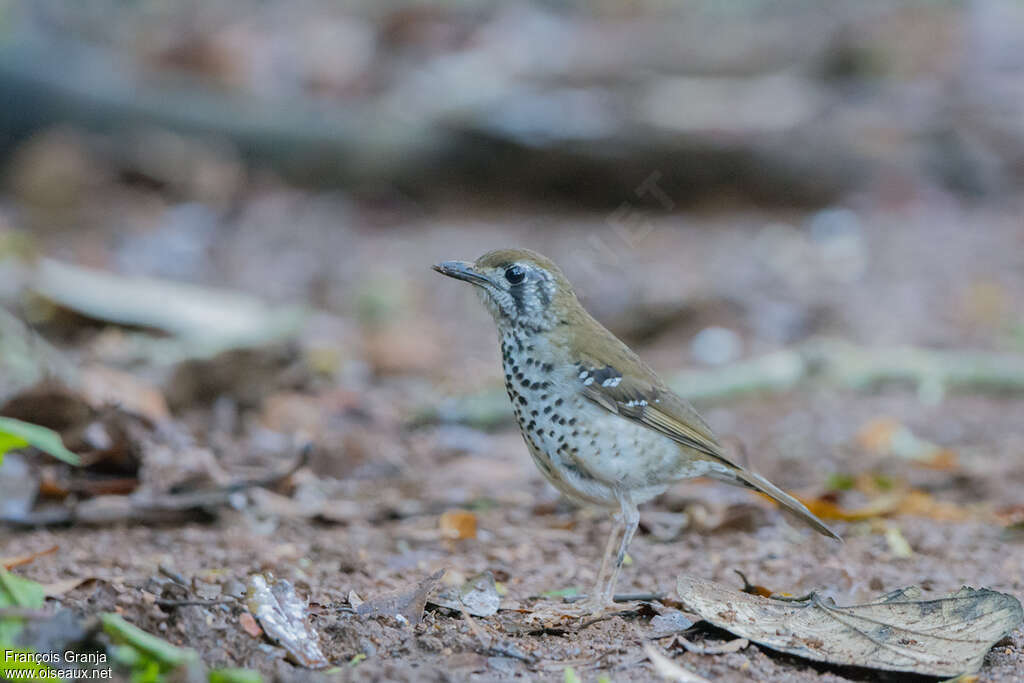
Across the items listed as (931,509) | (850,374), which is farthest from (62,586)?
(850,374)

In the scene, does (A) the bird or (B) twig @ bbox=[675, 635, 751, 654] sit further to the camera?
(A) the bird

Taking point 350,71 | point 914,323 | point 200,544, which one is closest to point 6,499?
point 200,544

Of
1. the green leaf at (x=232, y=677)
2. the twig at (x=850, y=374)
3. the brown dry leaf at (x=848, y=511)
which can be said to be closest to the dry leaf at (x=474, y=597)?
the green leaf at (x=232, y=677)

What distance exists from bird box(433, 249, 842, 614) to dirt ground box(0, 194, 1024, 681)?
13.5 inches

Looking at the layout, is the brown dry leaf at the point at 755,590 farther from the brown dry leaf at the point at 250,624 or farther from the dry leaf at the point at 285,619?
the brown dry leaf at the point at 250,624

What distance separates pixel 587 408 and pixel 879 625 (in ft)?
4.06

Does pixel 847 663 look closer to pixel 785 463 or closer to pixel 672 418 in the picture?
pixel 672 418

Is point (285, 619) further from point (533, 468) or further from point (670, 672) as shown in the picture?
point (533, 468)

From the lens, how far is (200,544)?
14.0ft

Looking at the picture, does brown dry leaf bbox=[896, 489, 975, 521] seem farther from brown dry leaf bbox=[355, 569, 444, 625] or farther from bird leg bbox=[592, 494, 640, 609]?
brown dry leaf bbox=[355, 569, 444, 625]

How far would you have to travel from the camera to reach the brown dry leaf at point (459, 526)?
465 centimetres

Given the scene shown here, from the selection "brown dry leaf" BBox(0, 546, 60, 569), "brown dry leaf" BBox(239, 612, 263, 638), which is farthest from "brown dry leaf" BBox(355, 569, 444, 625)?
"brown dry leaf" BBox(0, 546, 60, 569)

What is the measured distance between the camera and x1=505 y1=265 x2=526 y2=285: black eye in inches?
165

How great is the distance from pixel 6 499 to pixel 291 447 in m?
1.53
